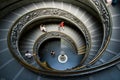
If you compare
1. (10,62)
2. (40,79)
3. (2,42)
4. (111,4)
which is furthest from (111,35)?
(2,42)

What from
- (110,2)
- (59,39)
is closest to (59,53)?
(59,39)

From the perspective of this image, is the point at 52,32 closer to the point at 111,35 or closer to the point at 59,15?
the point at 59,15

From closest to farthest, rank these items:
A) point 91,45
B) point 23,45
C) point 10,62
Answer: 1. point 10,62
2. point 91,45
3. point 23,45

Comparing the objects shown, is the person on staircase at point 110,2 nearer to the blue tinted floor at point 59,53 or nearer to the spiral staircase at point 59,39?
the spiral staircase at point 59,39

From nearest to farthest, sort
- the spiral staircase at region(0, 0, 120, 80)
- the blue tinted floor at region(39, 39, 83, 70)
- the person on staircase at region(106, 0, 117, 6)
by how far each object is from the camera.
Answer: the spiral staircase at region(0, 0, 120, 80)
the person on staircase at region(106, 0, 117, 6)
the blue tinted floor at region(39, 39, 83, 70)

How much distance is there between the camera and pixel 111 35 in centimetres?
957

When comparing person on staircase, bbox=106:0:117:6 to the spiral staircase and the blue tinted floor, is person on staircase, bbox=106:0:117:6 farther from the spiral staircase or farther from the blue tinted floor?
the blue tinted floor

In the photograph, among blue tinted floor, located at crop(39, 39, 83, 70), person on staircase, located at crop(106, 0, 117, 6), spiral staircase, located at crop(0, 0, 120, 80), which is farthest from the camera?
blue tinted floor, located at crop(39, 39, 83, 70)

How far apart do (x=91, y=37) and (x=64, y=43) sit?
402 centimetres

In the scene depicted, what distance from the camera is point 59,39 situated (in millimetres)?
16375

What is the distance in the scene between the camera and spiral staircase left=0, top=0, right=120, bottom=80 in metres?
8.00

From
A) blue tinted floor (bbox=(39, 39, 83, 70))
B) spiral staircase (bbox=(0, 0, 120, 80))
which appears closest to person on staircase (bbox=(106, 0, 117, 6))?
spiral staircase (bbox=(0, 0, 120, 80))

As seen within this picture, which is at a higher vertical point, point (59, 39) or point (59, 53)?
point (59, 39)

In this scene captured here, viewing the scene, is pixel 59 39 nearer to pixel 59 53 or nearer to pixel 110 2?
pixel 59 53
